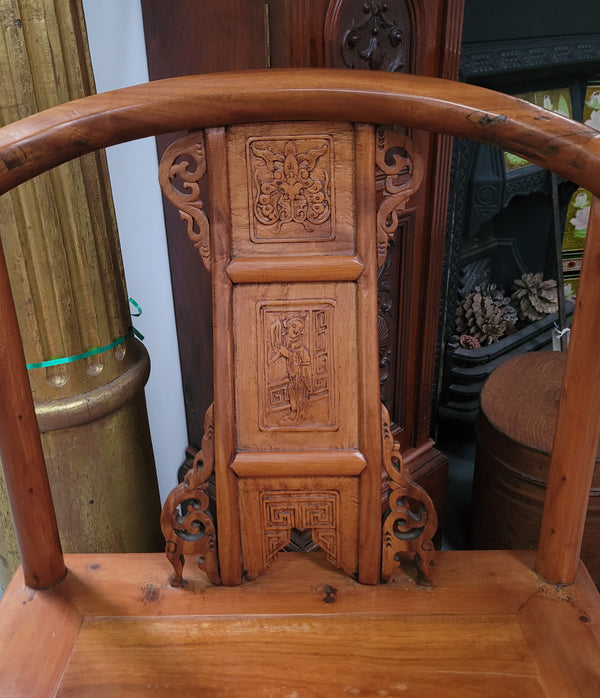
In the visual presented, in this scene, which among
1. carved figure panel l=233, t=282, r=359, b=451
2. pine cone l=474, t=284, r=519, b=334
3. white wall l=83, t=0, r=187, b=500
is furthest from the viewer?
pine cone l=474, t=284, r=519, b=334

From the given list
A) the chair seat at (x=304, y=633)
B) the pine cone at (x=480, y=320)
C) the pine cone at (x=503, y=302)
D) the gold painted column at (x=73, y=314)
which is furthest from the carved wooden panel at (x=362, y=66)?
the pine cone at (x=503, y=302)

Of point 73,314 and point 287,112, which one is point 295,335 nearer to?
point 287,112

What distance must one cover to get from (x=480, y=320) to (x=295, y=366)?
1.65 meters

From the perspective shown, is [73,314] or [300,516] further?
[73,314]

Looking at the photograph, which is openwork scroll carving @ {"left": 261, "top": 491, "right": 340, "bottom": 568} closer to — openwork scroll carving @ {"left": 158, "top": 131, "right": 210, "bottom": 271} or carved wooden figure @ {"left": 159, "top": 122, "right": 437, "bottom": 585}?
carved wooden figure @ {"left": 159, "top": 122, "right": 437, "bottom": 585}

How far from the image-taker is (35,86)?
94 centimetres

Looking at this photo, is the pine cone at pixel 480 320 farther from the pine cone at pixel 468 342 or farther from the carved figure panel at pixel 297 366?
the carved figure panel at pixel 297 366

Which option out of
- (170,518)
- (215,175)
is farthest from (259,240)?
(170,518)

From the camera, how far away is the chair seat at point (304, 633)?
736 millimetres

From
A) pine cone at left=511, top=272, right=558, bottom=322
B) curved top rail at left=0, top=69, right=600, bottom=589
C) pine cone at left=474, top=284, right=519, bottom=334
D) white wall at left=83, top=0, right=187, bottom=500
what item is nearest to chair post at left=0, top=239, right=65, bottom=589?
curved top rail at left=0, top=69, right=600, bottom=589

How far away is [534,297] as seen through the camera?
8.34 ft

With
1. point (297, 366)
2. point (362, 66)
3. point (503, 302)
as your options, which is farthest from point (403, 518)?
point (503, 302)

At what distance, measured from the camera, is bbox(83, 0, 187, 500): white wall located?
47.1 inches

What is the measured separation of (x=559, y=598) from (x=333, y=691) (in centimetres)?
31
